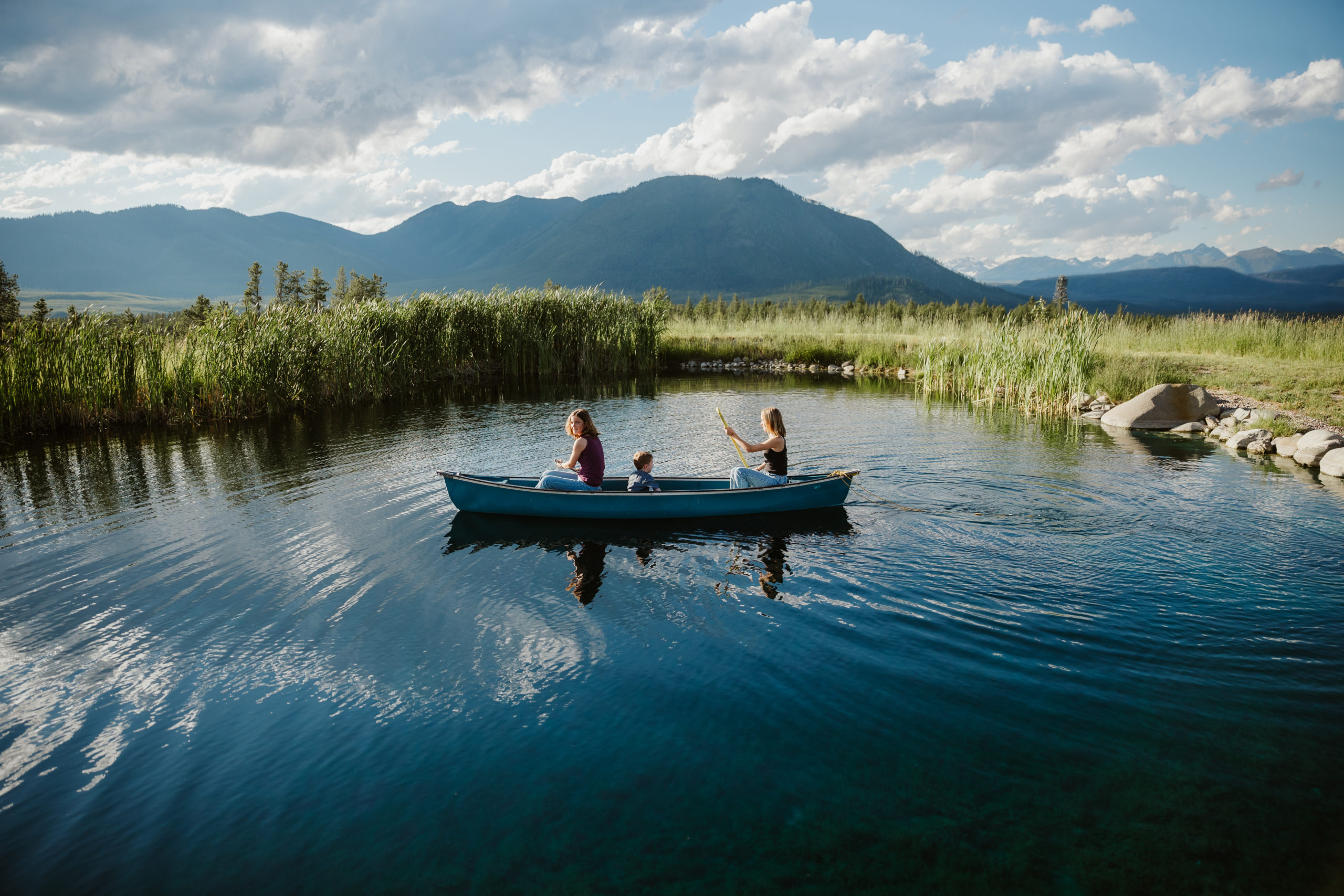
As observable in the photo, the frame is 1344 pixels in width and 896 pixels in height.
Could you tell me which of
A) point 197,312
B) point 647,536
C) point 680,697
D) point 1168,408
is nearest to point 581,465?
point 647,536

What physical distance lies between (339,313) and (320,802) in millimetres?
22754

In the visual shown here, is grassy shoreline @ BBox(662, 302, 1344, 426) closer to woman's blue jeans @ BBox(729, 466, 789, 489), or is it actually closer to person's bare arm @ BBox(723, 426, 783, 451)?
person's bare arm @ BBox(723, 426, 783, 451)

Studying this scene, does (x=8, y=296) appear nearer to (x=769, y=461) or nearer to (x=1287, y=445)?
(x=769, y=461)

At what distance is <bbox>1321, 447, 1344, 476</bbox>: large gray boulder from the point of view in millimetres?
12461

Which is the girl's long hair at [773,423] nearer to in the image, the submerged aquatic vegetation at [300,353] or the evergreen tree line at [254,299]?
the evergreen tree line at [254,299]

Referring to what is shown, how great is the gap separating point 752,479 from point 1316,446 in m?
11.2

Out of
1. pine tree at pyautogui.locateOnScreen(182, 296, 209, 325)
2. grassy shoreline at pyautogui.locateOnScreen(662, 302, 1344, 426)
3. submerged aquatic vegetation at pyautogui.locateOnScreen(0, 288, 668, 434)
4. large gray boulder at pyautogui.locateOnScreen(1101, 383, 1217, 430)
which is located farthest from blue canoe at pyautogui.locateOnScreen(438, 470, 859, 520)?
pine tree at pyautogui.locateOnScreen(182, 296, 209, 325)

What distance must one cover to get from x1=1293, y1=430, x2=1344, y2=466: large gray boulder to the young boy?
12.3 meters

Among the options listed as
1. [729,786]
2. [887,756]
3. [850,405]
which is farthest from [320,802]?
[850,405]

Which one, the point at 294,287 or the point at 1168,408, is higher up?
the point at 294,287

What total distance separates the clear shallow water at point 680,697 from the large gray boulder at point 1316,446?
2.51m

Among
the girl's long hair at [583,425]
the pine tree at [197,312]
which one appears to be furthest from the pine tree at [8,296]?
the girl's long hair at [583,425]

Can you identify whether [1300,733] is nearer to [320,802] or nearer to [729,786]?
[729,786]

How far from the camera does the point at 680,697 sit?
5.89m
